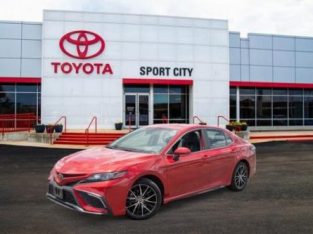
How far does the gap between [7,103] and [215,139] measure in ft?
65.8

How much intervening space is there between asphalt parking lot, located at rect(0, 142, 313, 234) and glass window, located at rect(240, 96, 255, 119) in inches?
726

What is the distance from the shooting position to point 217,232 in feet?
16.8

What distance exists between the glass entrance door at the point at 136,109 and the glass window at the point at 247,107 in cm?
797

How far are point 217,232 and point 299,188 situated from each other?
12.9 ft

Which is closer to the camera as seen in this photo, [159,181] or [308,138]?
[159,181]

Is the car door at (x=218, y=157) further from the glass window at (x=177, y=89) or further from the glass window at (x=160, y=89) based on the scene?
the glass window at (x=177, y=89)

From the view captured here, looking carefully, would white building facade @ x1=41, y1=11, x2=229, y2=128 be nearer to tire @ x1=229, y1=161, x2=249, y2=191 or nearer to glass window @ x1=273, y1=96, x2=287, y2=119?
glass window @ x1=273, y1=96, x2=287, y2=119

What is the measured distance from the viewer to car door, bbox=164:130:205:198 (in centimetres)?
618

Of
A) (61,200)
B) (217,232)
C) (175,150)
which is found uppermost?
(175,150)

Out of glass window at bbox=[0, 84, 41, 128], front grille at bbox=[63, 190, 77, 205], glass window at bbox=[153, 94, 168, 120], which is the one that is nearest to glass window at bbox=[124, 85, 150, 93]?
glass window at bbox=[153, 94, 168, 120]

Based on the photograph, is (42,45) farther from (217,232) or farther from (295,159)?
(217,232)

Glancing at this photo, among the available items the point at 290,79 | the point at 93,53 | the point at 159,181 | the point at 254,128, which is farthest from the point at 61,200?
the point at 290,79

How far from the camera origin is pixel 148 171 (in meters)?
5.76

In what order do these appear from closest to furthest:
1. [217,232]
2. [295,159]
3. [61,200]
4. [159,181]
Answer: [217,232] → [61,200] → [159,181] → [295,159]
